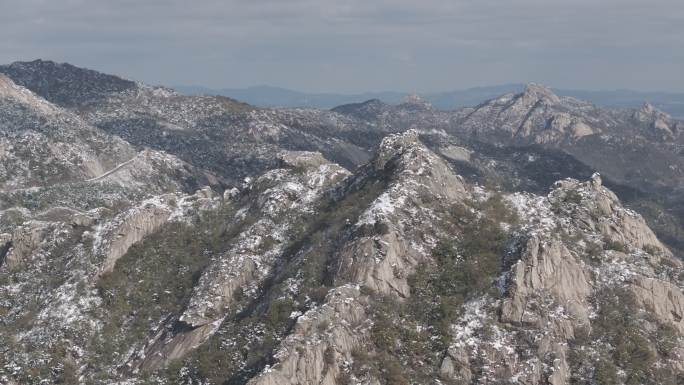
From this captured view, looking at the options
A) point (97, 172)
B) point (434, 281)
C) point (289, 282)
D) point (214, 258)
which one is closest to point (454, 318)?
point (434, 281)

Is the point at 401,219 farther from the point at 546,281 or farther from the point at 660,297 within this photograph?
the point at 660,297

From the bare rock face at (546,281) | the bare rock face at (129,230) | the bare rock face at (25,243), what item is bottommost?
the bare rock face at (25,243)

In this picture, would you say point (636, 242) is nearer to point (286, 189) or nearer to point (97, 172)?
point (286, 189)

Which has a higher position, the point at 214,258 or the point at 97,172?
the point at 214,258

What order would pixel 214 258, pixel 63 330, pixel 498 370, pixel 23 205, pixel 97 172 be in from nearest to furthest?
pixel 498 370 < pixel 63 330 < pixel 214 258 < pixel 23 205 < pixel 97 172

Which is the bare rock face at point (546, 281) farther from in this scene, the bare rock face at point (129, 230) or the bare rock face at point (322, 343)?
the bare rock face at point (129, 230)

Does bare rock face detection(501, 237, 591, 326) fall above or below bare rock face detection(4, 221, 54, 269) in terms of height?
above

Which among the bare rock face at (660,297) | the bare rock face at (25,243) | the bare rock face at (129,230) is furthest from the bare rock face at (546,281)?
the bare rock face at (25,243)

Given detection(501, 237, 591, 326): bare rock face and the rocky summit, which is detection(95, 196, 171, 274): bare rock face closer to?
the rocky summit

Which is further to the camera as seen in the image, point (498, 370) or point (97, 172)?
point (97, 172)

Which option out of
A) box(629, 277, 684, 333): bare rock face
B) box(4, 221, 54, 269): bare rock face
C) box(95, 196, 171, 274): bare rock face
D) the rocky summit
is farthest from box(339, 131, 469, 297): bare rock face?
box(4, 221, 54, 269): bare rock face

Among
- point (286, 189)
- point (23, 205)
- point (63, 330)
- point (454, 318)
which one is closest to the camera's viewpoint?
point (454, 318)
